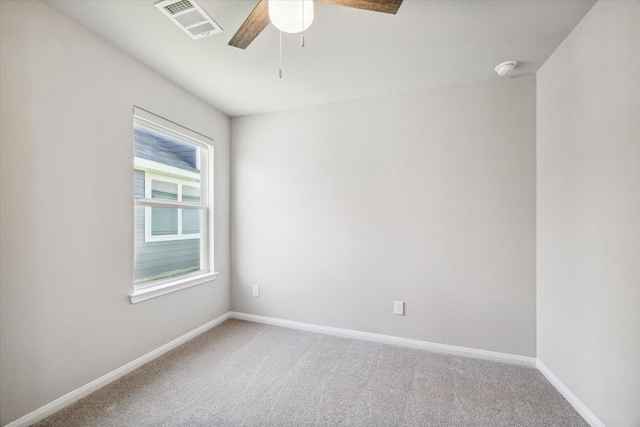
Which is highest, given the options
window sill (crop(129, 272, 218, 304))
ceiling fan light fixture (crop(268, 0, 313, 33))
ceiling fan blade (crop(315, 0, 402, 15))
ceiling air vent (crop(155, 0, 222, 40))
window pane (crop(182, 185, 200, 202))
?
ceiling air vent (crop(155, 0, 222, 40))

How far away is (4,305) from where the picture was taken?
1458 mm

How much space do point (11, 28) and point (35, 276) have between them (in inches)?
55.0

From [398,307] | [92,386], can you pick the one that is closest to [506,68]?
[398,307]

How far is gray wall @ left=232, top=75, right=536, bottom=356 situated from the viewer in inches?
A: 91.0

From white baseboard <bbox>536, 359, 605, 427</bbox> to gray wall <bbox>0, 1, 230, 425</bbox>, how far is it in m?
3.13

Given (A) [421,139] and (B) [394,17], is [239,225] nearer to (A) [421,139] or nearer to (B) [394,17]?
(A) [421,139]

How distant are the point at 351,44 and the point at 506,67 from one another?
4.07 feet

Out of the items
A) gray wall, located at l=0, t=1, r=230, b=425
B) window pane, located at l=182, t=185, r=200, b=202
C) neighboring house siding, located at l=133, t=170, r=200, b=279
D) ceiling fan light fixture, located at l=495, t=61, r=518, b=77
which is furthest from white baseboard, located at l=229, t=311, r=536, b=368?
ceiling fan light fixture, located at l=495, t=61, r=518, b=77

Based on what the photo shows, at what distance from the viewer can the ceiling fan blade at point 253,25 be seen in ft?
4.34

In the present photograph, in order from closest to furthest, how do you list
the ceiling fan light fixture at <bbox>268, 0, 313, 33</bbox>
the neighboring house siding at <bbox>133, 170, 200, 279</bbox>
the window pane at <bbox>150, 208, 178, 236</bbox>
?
the ceiling fan light fixture at <bbox>268, 0, 313, 33</bbox> → the neighboring house siding at <bbox>133, 170, 200, 279</bbox> → the window pane at <bbox>150, 208, 178, 236</bbox>

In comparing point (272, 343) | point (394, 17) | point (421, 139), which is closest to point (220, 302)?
point (272, 343)

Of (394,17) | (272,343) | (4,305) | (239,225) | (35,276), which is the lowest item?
(272,343)

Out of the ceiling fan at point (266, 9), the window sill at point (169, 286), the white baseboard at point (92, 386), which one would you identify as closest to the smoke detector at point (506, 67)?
the ceiling fan at point (266, 9)

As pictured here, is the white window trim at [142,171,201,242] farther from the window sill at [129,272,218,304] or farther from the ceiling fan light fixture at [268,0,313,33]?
the ceiling fan light fixture at [268,0,313,33]
